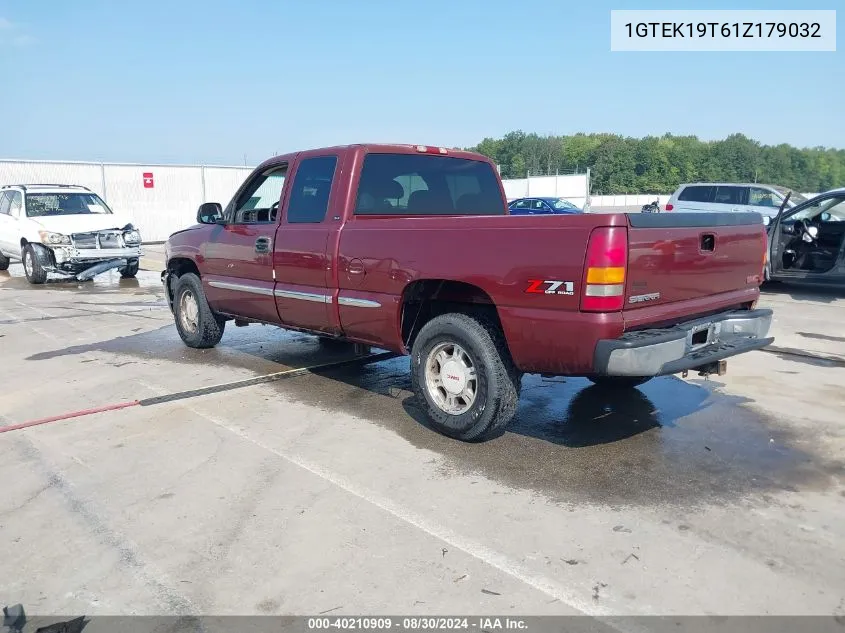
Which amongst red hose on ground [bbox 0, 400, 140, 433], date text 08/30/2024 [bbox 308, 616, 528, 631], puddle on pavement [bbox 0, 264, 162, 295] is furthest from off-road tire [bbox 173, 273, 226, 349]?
puddle on pavement [bbox 0, 264, 162, 295]

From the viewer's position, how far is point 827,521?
3.44 metres

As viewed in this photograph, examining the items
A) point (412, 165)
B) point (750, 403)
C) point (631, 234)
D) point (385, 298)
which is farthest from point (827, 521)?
point (412, 165)

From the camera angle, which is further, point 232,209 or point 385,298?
point 232,209

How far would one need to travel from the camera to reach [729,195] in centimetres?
1766

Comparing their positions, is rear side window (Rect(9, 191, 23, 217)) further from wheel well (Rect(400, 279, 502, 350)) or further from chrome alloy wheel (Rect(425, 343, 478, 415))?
chrome alloy wheel (Rect(425, 343, 478, 415))

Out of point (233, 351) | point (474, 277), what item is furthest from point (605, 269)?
point (233, 351)

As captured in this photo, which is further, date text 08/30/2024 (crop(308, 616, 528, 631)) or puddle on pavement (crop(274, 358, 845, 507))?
puddle on pavement (crop(274, 358, 845, 507))

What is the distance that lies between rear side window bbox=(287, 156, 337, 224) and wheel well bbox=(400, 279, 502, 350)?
114 centimetres

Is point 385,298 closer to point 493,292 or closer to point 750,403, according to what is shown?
point 493,292

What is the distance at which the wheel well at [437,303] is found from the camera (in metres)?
4.49

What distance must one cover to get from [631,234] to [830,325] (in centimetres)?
648

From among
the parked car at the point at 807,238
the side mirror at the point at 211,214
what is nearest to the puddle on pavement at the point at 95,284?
the side mirror at the point at 211,214

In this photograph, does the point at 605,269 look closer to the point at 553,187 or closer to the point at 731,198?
the point at 731,198

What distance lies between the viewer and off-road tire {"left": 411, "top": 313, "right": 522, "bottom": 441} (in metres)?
4.30
